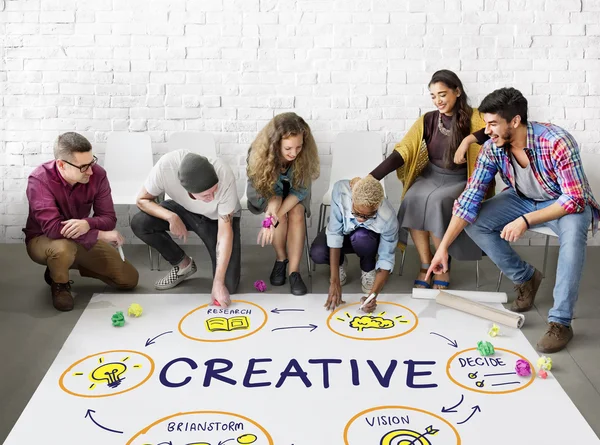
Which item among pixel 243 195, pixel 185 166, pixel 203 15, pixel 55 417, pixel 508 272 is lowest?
pixel 55 417

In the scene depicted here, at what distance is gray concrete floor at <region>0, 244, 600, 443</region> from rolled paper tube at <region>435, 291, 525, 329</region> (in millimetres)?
76

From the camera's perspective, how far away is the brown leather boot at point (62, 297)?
3475 millimetres

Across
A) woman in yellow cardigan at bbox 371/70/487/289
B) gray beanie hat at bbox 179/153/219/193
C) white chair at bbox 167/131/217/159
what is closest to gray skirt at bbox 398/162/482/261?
woman in yellow cardigan at bbox 371/70/487/289

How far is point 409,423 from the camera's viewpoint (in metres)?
2.48

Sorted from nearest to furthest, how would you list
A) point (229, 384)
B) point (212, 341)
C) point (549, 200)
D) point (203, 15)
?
point (229, 384) → point (212, 341) → point (549, 200) → point (203, 15)

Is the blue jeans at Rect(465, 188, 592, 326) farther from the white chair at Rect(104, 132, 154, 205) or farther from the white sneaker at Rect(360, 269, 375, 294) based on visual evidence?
the white chair at Rect(104, 132, 154, 205)

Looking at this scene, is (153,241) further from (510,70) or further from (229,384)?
(510,70)

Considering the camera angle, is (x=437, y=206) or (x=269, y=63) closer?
(x=437, y=206)

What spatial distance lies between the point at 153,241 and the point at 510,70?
256 centimetres

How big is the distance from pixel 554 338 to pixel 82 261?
2.45 m

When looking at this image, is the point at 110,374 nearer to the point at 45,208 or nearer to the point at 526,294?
the point at 45,208

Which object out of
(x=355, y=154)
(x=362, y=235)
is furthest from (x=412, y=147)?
(x=362, y=235)

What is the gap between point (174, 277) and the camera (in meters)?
3.83

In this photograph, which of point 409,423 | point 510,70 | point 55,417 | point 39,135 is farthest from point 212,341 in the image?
point 510,70
